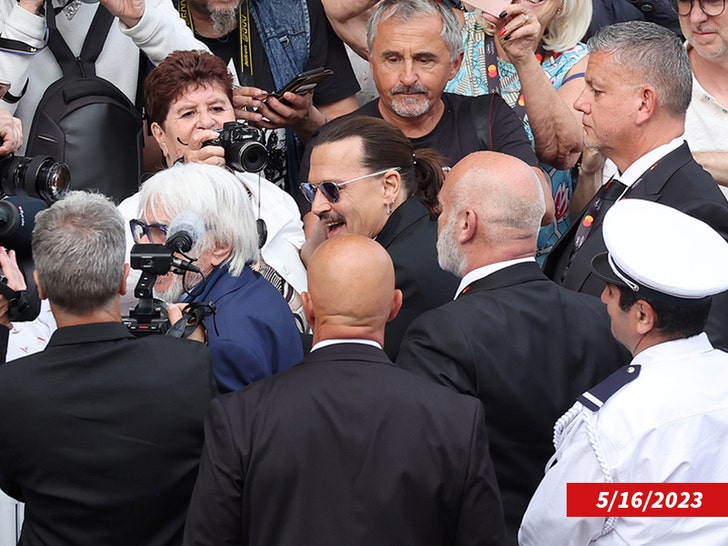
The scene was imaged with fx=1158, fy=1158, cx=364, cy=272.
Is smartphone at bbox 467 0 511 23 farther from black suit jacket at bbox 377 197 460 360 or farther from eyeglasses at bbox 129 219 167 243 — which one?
eyeglasses at bbox 129 219 167 243

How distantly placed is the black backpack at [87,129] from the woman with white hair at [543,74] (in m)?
1.53

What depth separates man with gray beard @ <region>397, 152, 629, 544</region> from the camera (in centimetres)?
326

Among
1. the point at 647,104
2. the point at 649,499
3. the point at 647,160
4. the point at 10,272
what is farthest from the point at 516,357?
the point at 10,272

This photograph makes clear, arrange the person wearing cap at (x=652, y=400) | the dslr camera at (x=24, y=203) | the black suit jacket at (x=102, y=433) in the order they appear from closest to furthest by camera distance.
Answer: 1. the person wearing cap at (x=652, y=400)
2. the black suit jacket at (x=102, y=433)
3. the dslr camera at (x=24, y=203)

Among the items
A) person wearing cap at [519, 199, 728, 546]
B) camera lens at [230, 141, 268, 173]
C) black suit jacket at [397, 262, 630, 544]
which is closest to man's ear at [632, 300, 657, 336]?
person wearing cap at [519, 199, 728, 546]

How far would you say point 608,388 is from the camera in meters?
3.00

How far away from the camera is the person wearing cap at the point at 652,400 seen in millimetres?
2895

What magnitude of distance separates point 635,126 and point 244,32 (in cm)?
198

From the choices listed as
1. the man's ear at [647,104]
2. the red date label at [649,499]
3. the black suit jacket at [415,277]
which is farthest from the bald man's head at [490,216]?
the red date label at [649,499]

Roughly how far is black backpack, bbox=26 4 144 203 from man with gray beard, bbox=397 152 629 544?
1.62 metres

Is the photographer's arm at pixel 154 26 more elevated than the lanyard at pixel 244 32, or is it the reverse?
the photographer's arm at pixel 154 26

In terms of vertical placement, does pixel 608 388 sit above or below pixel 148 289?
below

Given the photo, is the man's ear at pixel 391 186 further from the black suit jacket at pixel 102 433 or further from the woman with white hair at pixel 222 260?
the black suit jacket at pixel 102 433

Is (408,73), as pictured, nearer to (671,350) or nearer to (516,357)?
(516,357)
